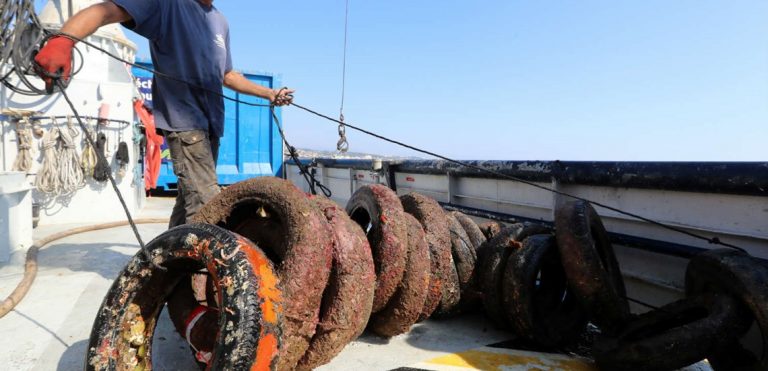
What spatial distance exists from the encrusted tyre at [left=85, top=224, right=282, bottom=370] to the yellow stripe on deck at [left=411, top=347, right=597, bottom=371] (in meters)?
0.84

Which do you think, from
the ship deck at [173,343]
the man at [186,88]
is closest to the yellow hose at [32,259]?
the ship deck at [173,343]

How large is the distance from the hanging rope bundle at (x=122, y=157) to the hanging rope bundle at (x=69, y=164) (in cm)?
37

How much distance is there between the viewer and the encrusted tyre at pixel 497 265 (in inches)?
92.1

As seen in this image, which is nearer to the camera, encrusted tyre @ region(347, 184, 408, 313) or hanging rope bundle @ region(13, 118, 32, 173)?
encrusted tyre @ region(347, 184, 408, 313)

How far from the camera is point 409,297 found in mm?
2080

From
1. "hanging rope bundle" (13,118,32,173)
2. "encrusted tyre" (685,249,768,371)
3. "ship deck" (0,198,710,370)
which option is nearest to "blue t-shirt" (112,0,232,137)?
"ship deck" (0,198,710,370)

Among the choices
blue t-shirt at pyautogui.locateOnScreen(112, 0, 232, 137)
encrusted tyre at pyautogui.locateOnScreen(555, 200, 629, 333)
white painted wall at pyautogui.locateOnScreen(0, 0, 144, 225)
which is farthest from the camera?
white painted wall at pyautogui.locateOnScreen(0, 0, 144, 225)

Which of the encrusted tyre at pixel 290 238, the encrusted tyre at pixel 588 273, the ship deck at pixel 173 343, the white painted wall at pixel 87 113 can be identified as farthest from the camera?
the white painted wall at pixel 87 113

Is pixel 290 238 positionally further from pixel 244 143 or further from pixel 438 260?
pixel 244 143

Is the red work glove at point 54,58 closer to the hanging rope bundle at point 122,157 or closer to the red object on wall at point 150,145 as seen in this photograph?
the hanging rope bundle at point 122,157

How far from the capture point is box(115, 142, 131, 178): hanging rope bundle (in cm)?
500

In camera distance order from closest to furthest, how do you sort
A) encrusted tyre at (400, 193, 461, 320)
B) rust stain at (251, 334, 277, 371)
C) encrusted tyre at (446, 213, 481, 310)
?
rust stain at (251, 334, 277, 371) < encrusted tyre at (400, 193, 461, 320) < encrusted tyre at (446, 213, 481, 310)

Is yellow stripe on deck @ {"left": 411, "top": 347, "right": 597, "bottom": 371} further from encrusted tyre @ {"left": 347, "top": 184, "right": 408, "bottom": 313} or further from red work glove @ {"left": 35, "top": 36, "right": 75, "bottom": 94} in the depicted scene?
red work glove @ {"left": 35, "top": 36, "right": 75, "bottom": 94}

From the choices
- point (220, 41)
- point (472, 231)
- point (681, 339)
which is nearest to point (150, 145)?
point (220, 41)
